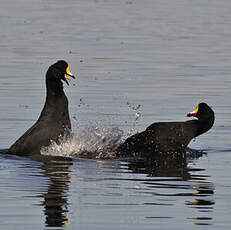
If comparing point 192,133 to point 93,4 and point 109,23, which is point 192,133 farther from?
point 93,4

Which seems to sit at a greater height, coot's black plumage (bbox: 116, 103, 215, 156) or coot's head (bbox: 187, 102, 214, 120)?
coot's head (bbox: 187, 102, 214, 120)

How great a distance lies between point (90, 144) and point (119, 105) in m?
3.78

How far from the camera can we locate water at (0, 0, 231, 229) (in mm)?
9570

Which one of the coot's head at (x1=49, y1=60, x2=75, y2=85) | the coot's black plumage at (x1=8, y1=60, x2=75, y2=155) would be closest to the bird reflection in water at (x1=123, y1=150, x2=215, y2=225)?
the coot's black plumage at (x1=8, y1=60, x2=75, y2=155)

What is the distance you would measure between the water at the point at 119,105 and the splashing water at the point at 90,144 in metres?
0.32

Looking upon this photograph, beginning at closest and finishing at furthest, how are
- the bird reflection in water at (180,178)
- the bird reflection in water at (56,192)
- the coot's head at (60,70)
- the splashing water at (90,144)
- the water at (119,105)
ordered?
the bird reflection in water at (56,192), the water at (119,105), the bird reflection in water at (180,178), the splashing water at (90,144), the coot's head at (60,70)

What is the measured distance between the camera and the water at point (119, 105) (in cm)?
957

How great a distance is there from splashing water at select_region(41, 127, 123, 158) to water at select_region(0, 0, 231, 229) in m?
0.32

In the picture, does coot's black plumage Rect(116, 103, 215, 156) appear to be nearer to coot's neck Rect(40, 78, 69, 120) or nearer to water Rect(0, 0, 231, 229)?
water Rect(0, 0, 231, 229)

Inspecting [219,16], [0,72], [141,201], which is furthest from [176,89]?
[219,16]

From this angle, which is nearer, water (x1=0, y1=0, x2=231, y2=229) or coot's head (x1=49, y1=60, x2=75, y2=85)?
water (x1=0, y1=0, x2=231, y2=229)

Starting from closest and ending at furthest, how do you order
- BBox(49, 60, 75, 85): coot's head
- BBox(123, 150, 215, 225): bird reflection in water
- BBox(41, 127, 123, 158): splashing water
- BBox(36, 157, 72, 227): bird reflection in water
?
1. BBox(36, 157, 72, 227): bird reflection in water
2. BBox(123, 150, 215, 225): bird reflection in water
3. BBox(41, 127, 123, 158): splashing water
4. BBox(49, 60, 75, 85): coot's head

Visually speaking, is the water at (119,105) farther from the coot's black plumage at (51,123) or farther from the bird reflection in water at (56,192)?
the coot's black plumage at (51,123)

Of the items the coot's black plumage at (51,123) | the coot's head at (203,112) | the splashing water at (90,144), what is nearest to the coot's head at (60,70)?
the coot's black plumage at (51,123)
